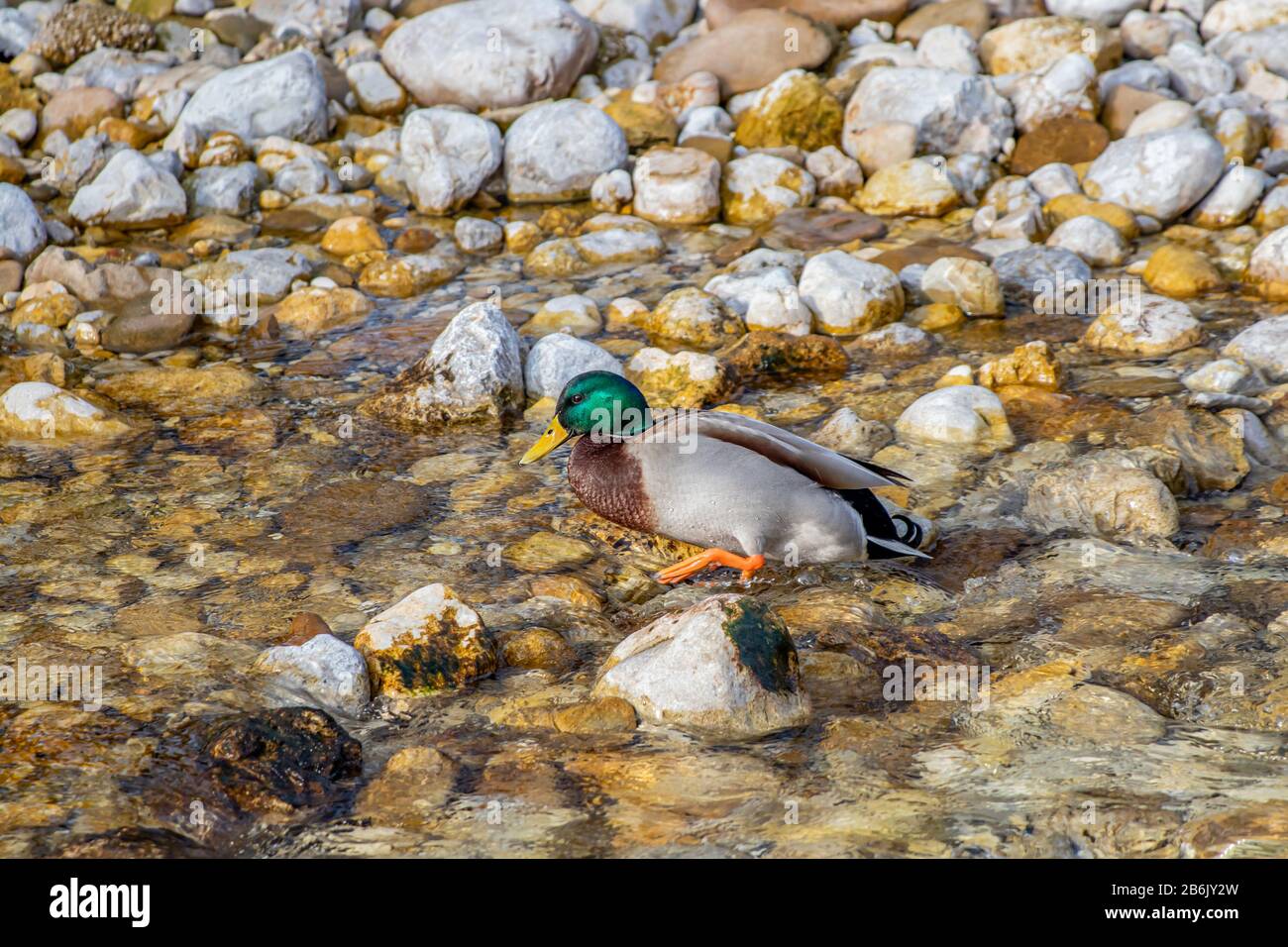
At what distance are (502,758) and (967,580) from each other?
6.58ft

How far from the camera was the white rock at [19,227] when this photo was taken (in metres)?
7.77

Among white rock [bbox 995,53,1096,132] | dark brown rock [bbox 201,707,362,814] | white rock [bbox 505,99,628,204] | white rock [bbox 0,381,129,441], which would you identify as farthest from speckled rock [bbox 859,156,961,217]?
dark brown rock [bbox 201,707,362,814]

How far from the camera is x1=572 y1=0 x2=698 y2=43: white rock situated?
10562 mm

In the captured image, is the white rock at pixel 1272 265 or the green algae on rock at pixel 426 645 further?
the white rock at pixel 1272 265

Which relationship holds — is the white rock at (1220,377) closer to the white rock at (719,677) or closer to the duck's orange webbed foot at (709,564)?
the duck's orange webbed foot at (709,564)

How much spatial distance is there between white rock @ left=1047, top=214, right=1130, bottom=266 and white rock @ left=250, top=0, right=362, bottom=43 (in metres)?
6.26

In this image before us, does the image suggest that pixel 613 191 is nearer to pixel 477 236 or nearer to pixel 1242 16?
pixel 477 236

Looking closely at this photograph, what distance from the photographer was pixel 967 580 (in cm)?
469

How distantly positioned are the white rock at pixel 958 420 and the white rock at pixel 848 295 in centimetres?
125

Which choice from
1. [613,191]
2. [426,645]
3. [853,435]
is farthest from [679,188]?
[426,645]

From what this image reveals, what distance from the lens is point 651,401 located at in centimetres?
627

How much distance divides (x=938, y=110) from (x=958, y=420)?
4.05 meters

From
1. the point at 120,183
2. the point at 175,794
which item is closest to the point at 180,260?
the point at 120,183

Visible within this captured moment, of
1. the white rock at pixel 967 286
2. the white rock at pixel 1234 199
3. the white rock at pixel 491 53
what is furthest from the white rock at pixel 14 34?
the white rock at pixel 1234 199
